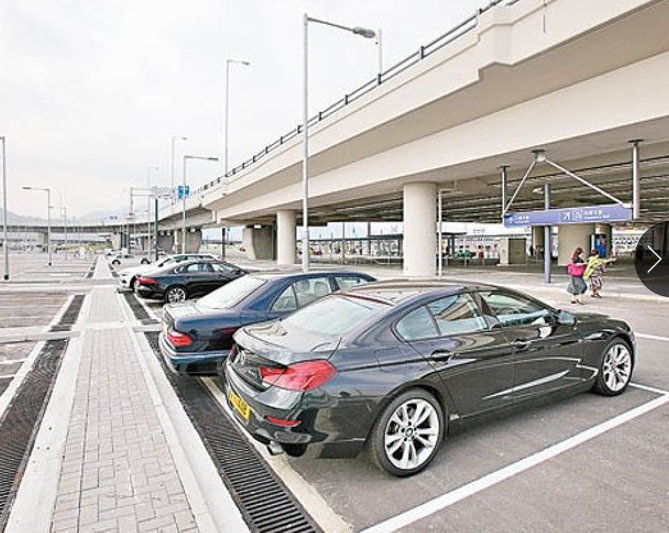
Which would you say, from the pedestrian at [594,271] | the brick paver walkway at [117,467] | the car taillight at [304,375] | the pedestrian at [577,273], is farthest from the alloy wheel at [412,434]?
the pedestrian at [594,271]

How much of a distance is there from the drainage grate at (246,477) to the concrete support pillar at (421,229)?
1599 centimetres

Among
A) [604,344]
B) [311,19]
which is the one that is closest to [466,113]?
[311,19]

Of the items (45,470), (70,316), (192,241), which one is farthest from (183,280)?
(192,241)

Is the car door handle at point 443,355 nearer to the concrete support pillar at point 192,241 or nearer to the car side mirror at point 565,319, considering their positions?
the car side mirror at point 565,319

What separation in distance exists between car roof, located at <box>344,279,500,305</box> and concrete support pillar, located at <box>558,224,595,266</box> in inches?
1287

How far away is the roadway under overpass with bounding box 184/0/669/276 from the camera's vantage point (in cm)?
1014

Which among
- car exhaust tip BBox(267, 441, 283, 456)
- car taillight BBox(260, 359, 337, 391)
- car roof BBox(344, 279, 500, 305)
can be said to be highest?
car roof BBox(344, 279, 500, 305)

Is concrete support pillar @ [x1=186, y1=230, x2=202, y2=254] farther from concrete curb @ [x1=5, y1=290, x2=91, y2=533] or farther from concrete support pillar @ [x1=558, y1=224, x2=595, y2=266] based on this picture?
concrete curb @ [x1=5, y1=290, x2=91, y2=533]

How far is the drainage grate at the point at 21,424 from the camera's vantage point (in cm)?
365

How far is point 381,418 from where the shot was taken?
3.59m

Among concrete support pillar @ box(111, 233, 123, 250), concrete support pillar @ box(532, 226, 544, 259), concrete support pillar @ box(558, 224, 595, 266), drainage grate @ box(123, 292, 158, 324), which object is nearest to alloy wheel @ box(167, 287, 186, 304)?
drainage grate @ box(123, 292, 158, 324)

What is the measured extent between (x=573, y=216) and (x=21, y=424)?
1440 cm

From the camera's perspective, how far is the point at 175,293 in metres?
14.3

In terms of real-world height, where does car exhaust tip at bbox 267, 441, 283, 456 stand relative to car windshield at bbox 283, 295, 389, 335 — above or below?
below
